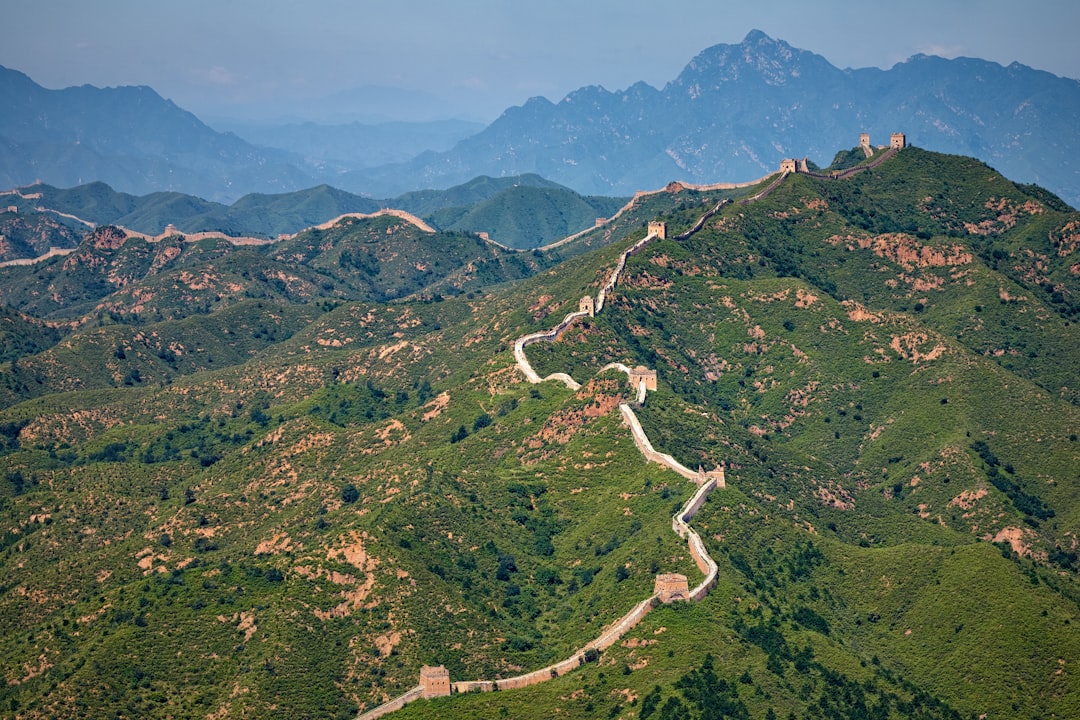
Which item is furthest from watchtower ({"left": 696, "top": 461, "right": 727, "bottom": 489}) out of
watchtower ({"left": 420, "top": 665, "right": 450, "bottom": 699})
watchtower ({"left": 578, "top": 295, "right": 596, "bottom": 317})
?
watchtower ({"left": 578, "top": 295, "right": 596, "bottom": 317})

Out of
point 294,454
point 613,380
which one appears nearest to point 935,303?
point 613,380

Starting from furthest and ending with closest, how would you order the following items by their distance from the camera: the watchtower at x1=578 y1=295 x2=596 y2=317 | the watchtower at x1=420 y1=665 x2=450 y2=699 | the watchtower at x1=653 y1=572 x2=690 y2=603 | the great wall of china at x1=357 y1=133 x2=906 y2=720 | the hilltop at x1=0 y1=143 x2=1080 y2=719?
the watchtower at x1=578 y1=295 x2=596 y2=317, the watchtower at x1=653 y1=572 x2=690 y2=603, the hilltop at x1=0 y1=143 x2=1080 y2=719, the great wall of china at x1=357 y1=133 x2=906 y2=720, the watchtower at x1=420 y1=665 x2=450 y2=699

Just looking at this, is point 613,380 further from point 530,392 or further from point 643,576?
point 643,576

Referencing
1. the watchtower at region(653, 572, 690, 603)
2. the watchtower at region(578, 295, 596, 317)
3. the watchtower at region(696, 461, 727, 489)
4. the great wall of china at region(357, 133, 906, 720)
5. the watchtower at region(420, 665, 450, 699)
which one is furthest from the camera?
the watchtower at region(578, 295, 596, 317)

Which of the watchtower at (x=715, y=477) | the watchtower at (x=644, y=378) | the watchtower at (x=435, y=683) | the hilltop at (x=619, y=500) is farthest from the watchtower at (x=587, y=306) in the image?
the watchtower at (x=435, y=683)

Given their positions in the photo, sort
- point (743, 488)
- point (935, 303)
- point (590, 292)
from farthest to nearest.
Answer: point (935, 303), point (590, 292), point (743, 488)

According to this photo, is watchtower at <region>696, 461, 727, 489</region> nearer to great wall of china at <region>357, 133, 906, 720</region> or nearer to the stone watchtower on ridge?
great wall of china at <region>357, 133, 906, 720</region>
